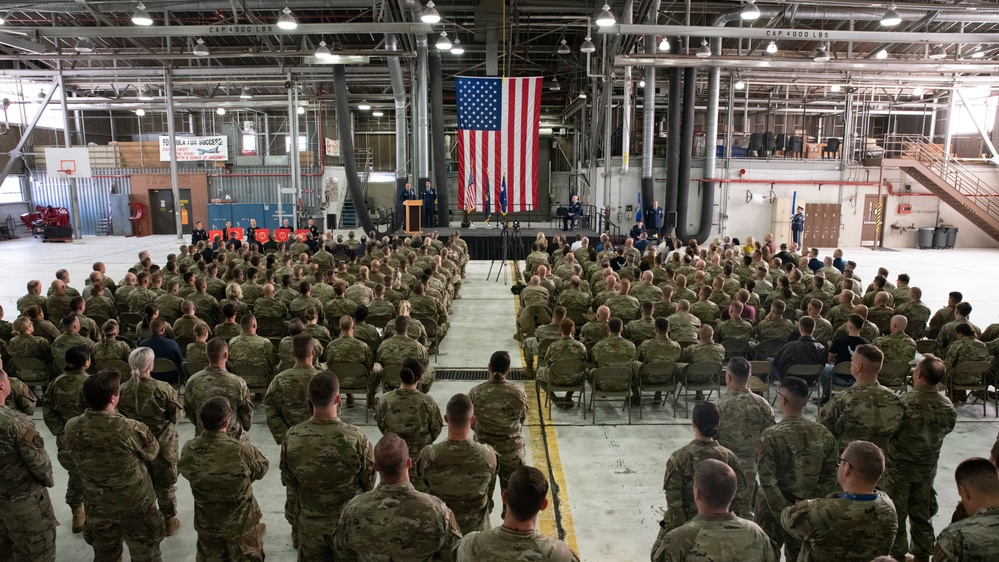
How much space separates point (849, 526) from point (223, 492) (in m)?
3.44

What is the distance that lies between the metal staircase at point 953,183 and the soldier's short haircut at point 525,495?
28.2 metres

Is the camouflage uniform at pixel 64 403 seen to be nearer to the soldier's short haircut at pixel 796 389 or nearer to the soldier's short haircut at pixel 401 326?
the soldier's short haircut at pixel 401 326

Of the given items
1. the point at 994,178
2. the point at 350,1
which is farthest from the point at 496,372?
the point at 994,178

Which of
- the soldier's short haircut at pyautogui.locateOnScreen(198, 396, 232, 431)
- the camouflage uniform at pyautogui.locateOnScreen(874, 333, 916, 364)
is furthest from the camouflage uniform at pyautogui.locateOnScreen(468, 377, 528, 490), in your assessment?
the camouflage uniform at pyautogui.locateOnScreen(874, 333, 916, 364)

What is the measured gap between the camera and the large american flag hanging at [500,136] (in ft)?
68.3

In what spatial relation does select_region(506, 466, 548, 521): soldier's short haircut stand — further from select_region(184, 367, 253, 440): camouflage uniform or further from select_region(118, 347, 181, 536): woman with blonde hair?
select_region(118, 347, 181, 536): woman with blonde hair

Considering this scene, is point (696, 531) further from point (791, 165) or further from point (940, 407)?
point (791, 165)

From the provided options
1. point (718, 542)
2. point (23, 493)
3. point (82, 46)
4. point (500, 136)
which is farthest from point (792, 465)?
point (82, 46)

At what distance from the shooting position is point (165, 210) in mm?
30797

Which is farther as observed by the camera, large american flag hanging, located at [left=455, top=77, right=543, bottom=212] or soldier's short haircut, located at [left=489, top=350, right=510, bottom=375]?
large american flag hanging, located at [left=455, top=77, right=543, bottom=212]

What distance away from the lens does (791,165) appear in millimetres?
25641

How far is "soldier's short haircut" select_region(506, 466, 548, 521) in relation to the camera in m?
→ 2.55

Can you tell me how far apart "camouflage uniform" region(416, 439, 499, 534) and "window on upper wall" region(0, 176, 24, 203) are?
35.0 metres

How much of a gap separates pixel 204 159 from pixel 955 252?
31.8m
